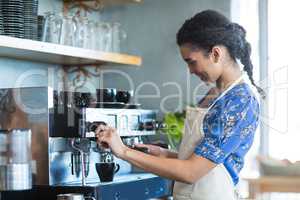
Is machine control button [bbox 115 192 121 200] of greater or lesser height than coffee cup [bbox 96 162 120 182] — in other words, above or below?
below

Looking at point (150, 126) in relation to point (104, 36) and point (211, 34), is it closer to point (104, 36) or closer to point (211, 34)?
point (104, 36)

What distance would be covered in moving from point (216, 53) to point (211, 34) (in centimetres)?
6

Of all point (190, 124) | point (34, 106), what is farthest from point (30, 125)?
point (190, 124)

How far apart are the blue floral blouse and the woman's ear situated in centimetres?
10

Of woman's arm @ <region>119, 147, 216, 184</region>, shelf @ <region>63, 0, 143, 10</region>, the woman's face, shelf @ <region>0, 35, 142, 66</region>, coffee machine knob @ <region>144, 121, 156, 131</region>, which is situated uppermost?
shelf @ <region>63, 0, 143, 10</region>

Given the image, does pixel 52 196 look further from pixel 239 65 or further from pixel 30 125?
pixel 239 65

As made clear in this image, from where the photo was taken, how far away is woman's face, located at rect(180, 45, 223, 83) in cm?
182

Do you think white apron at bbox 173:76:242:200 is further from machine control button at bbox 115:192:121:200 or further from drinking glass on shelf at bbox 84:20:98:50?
drinking glass on shelf at bbox 84:20:98:50

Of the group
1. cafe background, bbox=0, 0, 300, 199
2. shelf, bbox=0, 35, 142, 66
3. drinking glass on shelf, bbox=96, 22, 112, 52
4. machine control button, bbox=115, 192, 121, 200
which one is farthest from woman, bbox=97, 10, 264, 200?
cafe background, bbox=0, 0, 300, 199

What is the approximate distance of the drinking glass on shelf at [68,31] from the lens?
2.62 metres

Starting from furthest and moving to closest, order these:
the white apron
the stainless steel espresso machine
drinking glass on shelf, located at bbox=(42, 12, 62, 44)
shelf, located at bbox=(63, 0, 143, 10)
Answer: shelf, located at bbox=(63, 0, 143, 10), drinking glass on shelf, located at bbox=(42, 12, 62, 44), the stainless steel espresso machine, the white apron

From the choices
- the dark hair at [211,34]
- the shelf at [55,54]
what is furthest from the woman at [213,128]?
the shelf at [55,54]

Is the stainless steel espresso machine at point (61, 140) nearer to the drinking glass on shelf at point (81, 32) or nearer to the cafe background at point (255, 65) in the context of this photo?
the drinking glass on shelf at point (81, 32)

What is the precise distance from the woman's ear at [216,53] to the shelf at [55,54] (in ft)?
2.59
